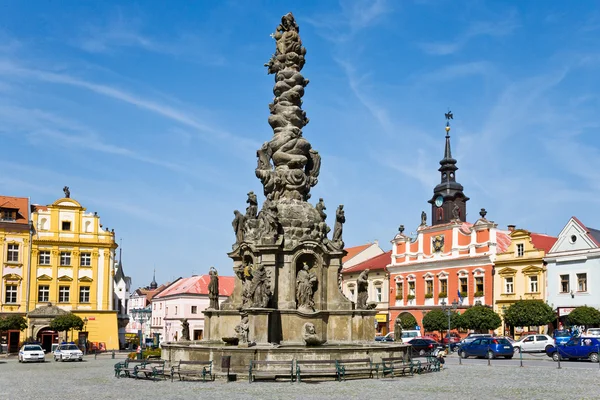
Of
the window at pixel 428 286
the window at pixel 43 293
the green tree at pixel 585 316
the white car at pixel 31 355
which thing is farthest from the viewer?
the window at pixel 428 286

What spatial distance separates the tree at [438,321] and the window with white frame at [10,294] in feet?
96.2

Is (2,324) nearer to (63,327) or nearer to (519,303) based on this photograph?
(63,327)

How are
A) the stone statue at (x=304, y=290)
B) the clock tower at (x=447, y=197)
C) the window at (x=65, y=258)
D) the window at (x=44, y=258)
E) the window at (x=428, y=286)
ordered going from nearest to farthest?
the stone statue at (x=304, y=290) < the window at (x=44, y=258) < the window at (x=65, y=258) < the window at (x=428, y=286) < the clock tower at (x=447, y=197)

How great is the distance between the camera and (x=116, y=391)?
18.0 m

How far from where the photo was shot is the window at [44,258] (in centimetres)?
5253

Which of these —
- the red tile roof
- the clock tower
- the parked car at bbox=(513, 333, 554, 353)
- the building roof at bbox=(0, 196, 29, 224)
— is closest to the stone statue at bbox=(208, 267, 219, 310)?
the parked car at bbox=(513, 333, 554, 353)

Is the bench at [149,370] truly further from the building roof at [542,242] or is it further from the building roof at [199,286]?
the building roof at [199,286]

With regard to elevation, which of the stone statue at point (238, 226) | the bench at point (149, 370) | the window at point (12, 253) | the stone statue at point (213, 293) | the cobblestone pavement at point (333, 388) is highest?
the window at point (12, 253)

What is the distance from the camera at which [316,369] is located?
20.2 m

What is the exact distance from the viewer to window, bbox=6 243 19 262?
5169cm

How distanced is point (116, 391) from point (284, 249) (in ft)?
24.9

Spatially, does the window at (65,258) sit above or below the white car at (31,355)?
above

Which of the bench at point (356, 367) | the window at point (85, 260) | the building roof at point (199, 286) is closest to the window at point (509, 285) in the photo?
the building roof at point (199, 286)

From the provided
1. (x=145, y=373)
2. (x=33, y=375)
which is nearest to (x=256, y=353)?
(x=145, y=373)
